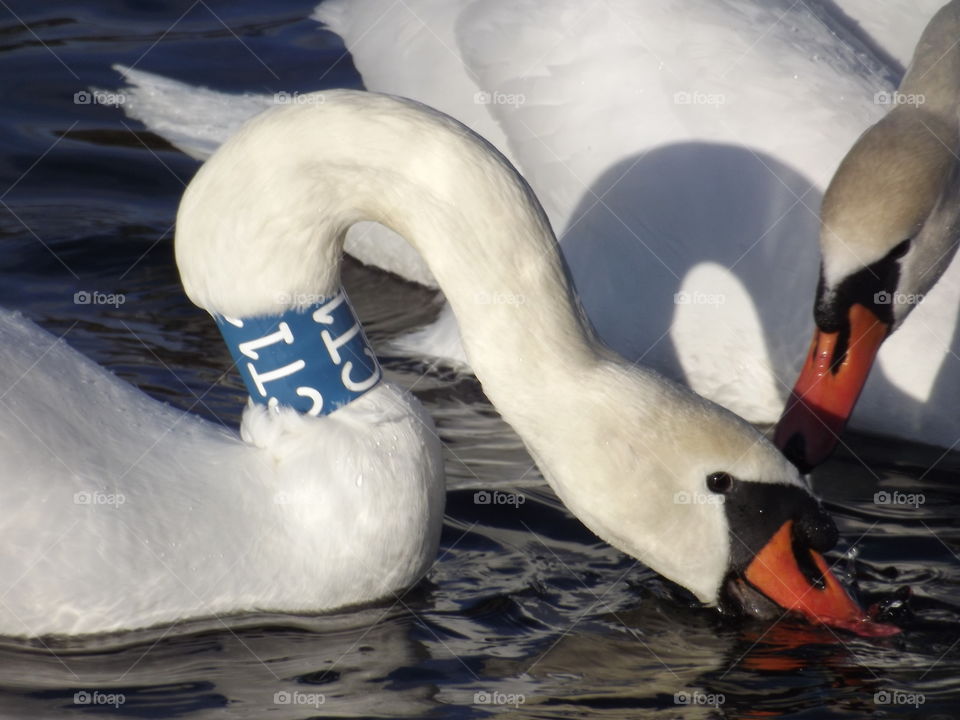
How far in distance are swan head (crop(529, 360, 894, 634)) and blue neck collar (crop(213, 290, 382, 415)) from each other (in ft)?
2.25

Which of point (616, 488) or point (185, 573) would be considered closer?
point (616, 488)

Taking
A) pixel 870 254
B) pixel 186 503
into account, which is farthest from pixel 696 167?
pixel 186 503

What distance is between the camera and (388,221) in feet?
14.1

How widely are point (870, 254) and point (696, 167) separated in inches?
37.5

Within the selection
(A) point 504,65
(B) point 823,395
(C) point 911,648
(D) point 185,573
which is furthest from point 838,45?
(D) point 185,573

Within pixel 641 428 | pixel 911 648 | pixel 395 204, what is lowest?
pixel 911 648

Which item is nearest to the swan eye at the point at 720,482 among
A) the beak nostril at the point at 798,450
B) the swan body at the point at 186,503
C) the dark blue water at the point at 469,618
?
the dark blue water at the point at 469,618

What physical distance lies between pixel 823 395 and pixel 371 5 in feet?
9.57

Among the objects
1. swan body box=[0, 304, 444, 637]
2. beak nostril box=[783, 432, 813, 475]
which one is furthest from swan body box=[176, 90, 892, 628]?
beak nostril box=[783, 432, 813, 475]

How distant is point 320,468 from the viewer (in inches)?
178

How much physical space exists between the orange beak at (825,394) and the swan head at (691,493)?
1.05 m

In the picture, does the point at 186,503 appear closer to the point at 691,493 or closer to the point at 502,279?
the point at 502,279

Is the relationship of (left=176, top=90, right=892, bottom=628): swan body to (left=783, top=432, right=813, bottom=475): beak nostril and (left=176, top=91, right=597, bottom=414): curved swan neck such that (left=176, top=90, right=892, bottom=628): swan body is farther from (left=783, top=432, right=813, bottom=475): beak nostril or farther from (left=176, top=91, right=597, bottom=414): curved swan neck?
(left=783, top=432, right=813, bottom=475): beak nostril

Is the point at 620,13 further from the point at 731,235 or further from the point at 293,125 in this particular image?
the point at 293,125
